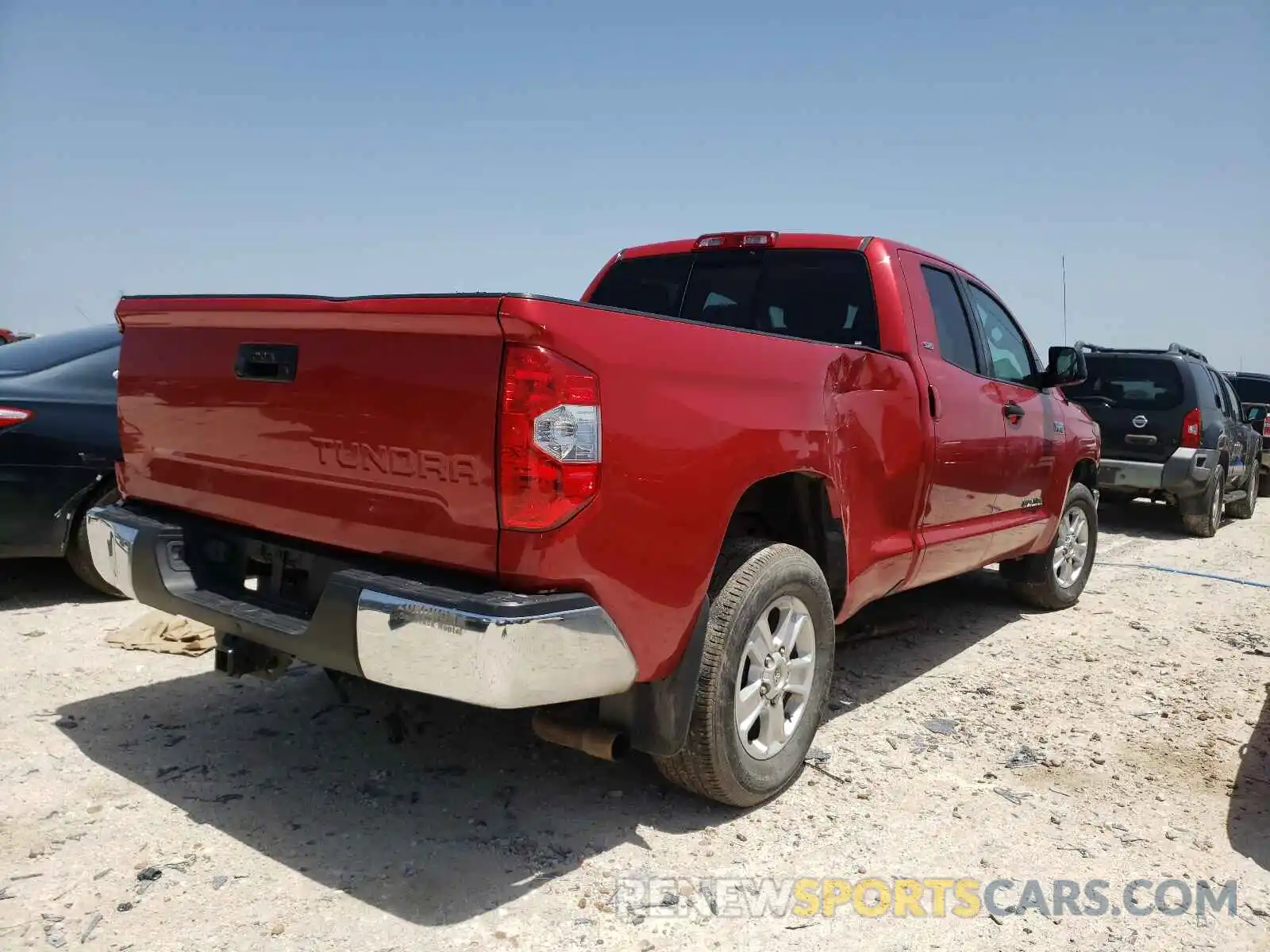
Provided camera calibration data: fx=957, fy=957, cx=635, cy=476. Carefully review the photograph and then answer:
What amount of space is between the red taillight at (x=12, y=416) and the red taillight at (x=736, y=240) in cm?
354

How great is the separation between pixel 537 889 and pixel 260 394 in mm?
1632

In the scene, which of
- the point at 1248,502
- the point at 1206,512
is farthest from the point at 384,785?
the point at 1248,502

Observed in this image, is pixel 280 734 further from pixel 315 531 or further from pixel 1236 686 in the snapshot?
pixel 1236 686

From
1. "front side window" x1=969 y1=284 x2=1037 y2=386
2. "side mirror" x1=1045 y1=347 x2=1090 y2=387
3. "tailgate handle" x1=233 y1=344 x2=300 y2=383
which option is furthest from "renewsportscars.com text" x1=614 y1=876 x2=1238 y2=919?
"side mirror" x1=1045 y1=347 x2=1090 y2=387

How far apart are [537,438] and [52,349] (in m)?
4.36

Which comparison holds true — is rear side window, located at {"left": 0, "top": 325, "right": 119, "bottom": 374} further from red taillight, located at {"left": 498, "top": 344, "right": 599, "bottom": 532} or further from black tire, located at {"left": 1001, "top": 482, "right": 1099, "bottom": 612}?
black tire, located at {"left": 1001, "top": 482, "right": 1099, "bottom": 612}

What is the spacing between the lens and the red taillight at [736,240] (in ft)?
14.3

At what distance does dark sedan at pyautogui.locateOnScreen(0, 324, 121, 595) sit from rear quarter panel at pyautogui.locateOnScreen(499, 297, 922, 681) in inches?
139

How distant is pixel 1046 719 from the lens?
13.8 ft

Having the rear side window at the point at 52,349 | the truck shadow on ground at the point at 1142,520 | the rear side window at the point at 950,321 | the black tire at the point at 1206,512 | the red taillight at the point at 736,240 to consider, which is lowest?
the truck shadow on ground at the point at 1142,520

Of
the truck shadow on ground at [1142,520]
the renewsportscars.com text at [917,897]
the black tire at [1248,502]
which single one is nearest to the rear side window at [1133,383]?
the truck shadow on ground at [1142,520]

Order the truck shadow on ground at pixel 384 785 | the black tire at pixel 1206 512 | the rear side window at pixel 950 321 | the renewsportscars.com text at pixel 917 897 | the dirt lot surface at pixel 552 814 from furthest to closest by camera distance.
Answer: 1. the black tire at pixel 1206 512
2. the rear side window at pixel 950 321
3. the truck shadow on ground at pixel 384 785
4. the renewsportscars.com text at pixel 917 897
5. the dirt lot surface at pixel 552 814

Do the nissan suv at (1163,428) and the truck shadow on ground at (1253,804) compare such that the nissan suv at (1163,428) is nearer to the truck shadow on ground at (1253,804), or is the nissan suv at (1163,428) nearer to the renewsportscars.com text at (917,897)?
the truck shadow on ground at (1253,804)

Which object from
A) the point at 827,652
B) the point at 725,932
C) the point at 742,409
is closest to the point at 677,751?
the point at 725,932
